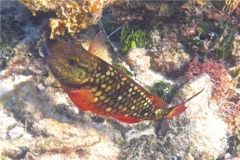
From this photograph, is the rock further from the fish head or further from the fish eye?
the fish eye

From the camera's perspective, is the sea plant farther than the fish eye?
Yes

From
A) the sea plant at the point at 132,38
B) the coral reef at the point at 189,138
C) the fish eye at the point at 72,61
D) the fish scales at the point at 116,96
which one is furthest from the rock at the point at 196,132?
the fish eye at the point at 72,61

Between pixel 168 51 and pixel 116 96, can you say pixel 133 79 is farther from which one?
pixel 116 96

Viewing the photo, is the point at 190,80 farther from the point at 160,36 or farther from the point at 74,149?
the point at 74,149

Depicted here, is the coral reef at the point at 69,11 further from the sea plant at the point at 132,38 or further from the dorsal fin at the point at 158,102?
the dorsal fin at the point at 158,102

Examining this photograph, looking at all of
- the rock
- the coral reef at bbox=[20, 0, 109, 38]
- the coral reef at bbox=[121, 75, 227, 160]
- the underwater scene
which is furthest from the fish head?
the rock

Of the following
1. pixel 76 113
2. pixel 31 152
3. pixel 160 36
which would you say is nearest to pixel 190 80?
pixel 160 36

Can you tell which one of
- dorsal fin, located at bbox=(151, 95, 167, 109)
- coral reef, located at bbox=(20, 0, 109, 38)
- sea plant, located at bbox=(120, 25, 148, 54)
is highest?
coral reef, located at bbox=(20, 0, 109, 38)
